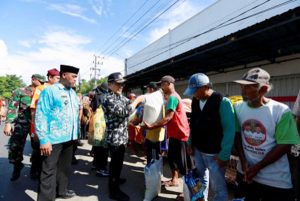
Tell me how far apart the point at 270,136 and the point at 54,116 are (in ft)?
9.29

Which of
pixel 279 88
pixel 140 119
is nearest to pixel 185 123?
pixel 140 119

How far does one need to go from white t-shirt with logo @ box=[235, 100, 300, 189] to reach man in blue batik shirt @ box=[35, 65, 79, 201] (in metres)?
2.56

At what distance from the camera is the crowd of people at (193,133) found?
2.21 metres

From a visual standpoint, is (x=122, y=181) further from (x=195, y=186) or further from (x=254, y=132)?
(x=254, y=132)

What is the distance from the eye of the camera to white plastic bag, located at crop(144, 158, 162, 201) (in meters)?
3.94

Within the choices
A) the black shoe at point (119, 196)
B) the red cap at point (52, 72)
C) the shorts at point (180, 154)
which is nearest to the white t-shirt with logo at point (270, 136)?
the shorts at point (180, 154)

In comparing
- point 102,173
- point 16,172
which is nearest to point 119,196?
point 102,173

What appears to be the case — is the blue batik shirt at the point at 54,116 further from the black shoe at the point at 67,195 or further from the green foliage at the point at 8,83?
the green foliage at the point at 8,83

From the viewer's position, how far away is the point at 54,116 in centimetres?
365

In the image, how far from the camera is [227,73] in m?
10.8

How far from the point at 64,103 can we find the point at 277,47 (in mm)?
6278

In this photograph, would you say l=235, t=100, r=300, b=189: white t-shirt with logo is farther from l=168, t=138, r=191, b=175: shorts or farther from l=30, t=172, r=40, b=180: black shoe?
l=30, t=172, r=40, b=180: black shoe

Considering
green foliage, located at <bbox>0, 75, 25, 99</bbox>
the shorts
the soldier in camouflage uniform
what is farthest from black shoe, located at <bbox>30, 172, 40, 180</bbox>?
green foliage, located at <bbox>0, 75, 25, 99</bbox>

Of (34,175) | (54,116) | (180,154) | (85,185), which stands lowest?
(85,185)
